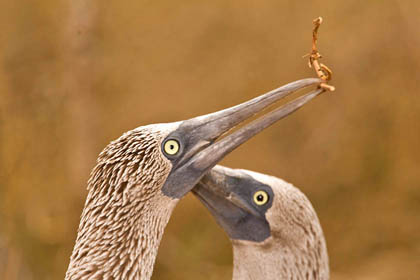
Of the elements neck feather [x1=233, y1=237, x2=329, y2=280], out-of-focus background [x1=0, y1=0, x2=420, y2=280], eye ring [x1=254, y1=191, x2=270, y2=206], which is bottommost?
neck feather [x1=233, y1=237, x2=329, y2=280]

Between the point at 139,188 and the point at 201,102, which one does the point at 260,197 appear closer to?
the point at 139,188

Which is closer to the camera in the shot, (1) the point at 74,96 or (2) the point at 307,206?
(2) the point at 307,206

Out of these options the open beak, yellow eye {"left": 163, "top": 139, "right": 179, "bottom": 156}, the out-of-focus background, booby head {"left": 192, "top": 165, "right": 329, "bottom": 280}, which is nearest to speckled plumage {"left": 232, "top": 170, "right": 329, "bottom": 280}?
booby head {"left": 192, "top": 165, "right": 329, "bottom": 280}

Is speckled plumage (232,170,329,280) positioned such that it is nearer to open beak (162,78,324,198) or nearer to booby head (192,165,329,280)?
booby head (192,165,329,280)

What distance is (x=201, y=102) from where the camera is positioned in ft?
20.4

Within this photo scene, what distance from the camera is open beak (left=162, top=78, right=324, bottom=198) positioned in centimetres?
323

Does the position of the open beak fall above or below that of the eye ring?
above

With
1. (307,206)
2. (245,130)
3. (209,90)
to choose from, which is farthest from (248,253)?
(209,90)

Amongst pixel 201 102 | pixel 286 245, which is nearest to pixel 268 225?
pixel 286 245
